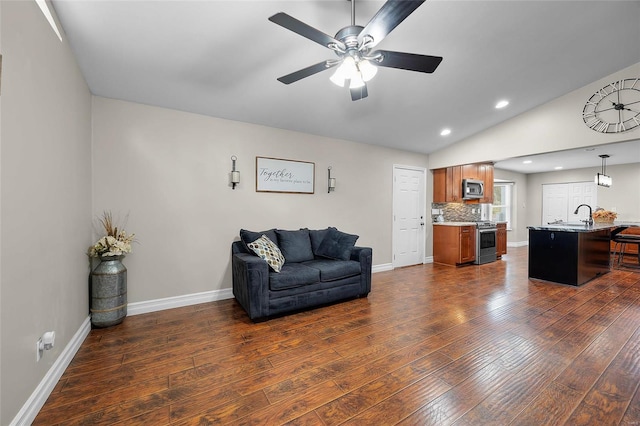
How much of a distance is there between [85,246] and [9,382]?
1.64m

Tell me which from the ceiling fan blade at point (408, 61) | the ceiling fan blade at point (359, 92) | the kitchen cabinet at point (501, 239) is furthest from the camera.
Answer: the kitchen cabinet at point (501, 239)

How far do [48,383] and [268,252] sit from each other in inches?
77.6

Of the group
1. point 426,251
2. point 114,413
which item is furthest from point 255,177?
point 426,251

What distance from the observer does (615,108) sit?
3.58 meters

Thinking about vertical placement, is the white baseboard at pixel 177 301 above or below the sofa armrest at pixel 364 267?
below

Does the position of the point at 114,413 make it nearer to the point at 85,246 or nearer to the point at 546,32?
the point at 85,246

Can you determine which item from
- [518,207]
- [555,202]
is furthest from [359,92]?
[555,202]

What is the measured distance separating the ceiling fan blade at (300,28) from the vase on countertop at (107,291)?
109 inches

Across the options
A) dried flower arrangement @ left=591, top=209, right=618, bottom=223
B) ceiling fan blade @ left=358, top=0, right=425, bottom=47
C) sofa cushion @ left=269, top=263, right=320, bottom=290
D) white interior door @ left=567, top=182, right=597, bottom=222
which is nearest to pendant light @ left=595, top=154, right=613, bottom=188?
dried flower arrangement @ left=591, top=209, right=618, bottom=223

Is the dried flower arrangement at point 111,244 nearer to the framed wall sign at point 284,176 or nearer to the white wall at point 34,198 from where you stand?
the white wall at point 34,198

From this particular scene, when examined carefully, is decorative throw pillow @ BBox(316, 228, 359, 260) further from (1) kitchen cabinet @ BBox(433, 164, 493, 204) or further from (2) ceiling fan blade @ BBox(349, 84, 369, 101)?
(1) kitchen cabinet @ BBox(433, 164, 493, 204)

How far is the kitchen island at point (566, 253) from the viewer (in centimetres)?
425

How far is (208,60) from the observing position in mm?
2613

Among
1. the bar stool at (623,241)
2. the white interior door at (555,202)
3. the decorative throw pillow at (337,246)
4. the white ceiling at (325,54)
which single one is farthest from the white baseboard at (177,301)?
the white interior door at (555,202)
